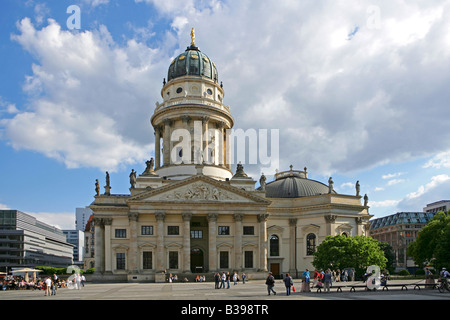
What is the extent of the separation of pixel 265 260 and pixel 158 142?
98.6ft

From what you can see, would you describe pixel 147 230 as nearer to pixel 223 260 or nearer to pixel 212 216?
pixel 212 216

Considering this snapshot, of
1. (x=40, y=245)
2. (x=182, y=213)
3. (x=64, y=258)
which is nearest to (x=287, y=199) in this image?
(x=182, y=213)

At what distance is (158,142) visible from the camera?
8200cm

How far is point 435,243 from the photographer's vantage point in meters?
50.4

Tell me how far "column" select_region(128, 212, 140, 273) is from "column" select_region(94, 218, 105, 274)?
510 cm

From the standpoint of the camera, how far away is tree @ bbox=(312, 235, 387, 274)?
5553cm

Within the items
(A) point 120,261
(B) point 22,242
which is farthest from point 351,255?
(B) point 22,242

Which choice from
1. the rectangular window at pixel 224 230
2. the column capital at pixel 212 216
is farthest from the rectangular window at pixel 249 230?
the column capital at pixel 212 216

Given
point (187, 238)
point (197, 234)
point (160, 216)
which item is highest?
point (160, 216)

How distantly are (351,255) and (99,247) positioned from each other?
35.4 meters

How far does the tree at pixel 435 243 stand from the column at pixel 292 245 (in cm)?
1790

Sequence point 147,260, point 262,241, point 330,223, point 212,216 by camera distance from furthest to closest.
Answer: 1. point 330,223
2. point 262,241
3. point 212,216
4. point 147,260

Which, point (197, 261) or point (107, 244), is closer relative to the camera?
point (107, 244)
